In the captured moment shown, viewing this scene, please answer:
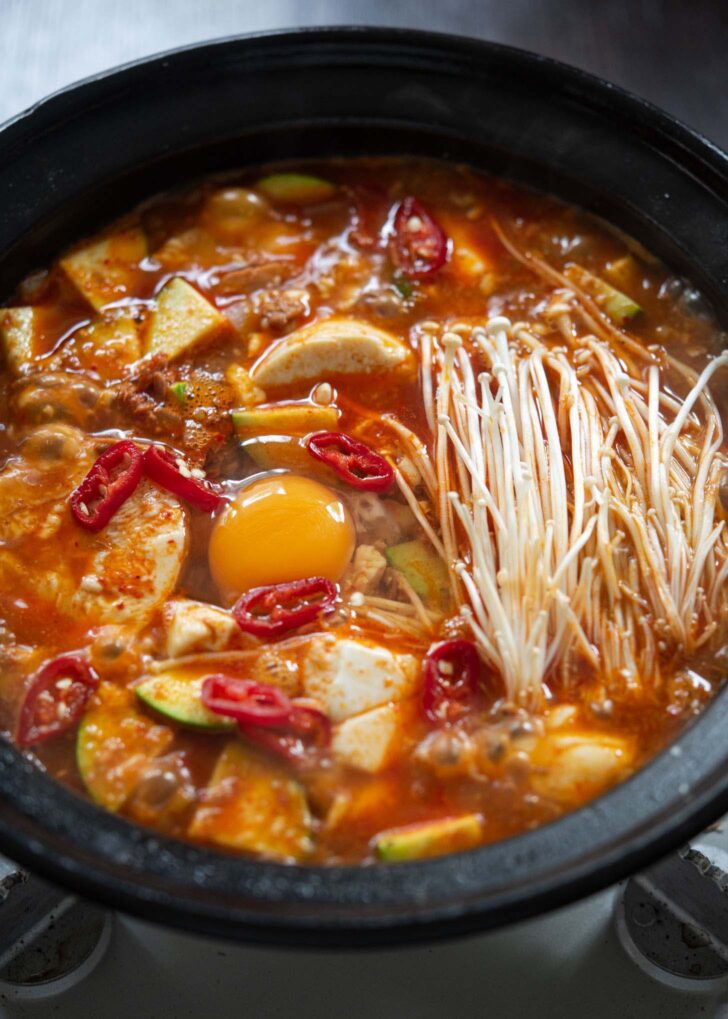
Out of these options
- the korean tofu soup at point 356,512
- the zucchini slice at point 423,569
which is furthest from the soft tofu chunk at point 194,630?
the zucchini slice at point 423,569

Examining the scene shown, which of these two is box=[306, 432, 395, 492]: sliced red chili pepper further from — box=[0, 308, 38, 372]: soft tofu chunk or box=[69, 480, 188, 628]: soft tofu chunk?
box=[0, 308, 38, 372]: soft tofu chunk

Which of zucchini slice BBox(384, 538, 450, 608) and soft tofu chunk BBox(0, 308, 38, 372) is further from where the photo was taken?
soft tofu chunk BBox(0, 308, 38, 372)

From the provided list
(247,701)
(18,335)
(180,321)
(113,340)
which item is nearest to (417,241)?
(180,321)

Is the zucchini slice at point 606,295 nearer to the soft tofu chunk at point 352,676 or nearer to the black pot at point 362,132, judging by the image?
the black pot at point 362,132

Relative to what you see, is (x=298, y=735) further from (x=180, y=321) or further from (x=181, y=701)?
(x=180, y=321)

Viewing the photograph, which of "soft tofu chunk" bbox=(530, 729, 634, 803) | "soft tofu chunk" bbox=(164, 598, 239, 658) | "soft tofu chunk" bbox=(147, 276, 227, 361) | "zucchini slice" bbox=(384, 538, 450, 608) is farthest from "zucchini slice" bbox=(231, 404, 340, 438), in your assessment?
"soft tofu chunk" bbox=(530, 729, 634, 803)
